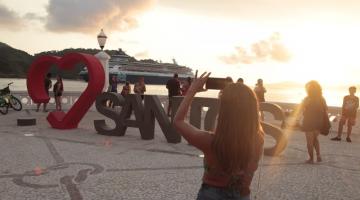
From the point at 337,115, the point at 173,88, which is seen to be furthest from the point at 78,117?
the point at 337,115

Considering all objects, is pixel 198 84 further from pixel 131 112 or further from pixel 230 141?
pixel 131 112

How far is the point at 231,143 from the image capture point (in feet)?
8.57

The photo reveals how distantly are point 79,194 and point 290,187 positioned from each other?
3409 millimetres

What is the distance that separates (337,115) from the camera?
56.4 ft

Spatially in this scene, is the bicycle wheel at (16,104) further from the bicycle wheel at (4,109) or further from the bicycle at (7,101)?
the bicycle wheel at (4,109)

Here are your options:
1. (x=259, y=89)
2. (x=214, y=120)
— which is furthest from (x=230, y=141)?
(x=259, y=89)

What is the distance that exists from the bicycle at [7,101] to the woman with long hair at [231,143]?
17.0 m

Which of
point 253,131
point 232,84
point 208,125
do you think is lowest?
point 208,125

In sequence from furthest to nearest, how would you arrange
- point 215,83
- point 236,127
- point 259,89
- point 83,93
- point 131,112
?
point 259,89, point 83,93, point 131,112, point 215,83, point 236,127

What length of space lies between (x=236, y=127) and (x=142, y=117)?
29.6 ft

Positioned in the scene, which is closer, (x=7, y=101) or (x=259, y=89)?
(x=259, y=89)

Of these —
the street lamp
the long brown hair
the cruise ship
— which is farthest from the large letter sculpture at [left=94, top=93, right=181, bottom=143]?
the cruise ship

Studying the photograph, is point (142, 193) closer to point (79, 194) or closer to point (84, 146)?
point (79, 194)

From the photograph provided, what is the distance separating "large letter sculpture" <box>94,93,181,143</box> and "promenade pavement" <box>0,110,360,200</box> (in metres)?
0.31
